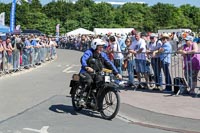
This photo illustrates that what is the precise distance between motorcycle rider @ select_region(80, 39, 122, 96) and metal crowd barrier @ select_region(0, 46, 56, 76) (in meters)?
9.05

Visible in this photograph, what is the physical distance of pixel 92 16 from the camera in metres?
99.4

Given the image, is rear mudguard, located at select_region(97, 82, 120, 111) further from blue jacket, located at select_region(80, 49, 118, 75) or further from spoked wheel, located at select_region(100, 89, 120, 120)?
blue jacket, located at select_region(80, 49, 118, 75)

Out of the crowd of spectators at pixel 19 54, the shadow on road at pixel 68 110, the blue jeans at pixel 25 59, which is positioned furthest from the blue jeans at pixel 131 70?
the blue jeans at pixel 25 59

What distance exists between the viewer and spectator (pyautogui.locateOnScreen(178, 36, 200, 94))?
12.0 metres

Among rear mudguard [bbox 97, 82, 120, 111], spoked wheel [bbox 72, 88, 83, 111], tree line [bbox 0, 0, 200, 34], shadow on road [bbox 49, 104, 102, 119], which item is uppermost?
tree line [bbox 0, 0, 200, 34]

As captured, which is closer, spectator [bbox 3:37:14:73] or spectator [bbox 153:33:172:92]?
spectator [bbox 153:33:172:92]

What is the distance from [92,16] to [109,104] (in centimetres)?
9098

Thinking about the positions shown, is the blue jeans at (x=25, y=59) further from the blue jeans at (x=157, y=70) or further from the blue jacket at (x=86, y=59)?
the blue jacket at (x=86, y=59)

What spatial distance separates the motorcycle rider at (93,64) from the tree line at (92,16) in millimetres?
80375

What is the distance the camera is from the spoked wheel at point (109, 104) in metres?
9.11

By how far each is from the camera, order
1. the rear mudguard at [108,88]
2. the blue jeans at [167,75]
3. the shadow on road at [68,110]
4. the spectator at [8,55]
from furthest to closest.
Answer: the spectator at [8,55] → the blue jeans at [167,75] → the shadow on road at [68,110] → the rear mudguard at [108,88]

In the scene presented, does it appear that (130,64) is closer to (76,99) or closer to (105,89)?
(76,99)

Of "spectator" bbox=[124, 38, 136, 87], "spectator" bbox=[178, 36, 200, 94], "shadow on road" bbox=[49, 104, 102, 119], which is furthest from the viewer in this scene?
"spectator" bbox=[124, 38, 136, 87]

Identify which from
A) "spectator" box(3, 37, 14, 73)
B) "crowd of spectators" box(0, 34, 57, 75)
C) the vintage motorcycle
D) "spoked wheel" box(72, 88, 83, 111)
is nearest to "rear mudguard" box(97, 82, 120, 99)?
the vintage motorcycle
